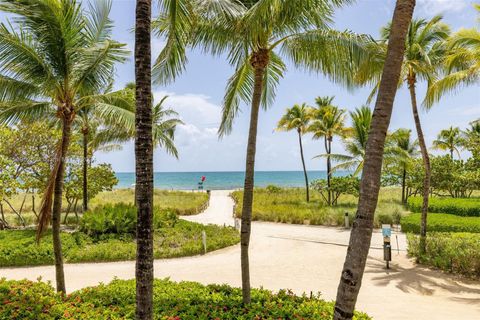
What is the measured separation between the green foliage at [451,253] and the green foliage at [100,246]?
7.62 m

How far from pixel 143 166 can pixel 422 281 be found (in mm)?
9546

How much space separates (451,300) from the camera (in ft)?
26.8

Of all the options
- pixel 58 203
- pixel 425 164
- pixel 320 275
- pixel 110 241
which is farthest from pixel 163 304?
pixel 425 164

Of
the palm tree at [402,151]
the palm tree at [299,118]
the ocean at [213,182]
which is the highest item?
the palm tree at [299,118]

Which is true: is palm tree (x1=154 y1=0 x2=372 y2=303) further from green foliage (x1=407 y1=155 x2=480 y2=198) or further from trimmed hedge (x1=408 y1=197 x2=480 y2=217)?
green foliage (x1=407 y1=155 x2=480 y2=198)

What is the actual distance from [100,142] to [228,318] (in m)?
18.1

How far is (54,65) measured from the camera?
6.96 meters

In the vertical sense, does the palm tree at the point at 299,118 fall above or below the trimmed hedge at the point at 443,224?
above

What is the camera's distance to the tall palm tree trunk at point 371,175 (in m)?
2.99

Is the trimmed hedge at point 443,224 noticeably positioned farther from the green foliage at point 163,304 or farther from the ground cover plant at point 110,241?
the green foliage at point 163,304

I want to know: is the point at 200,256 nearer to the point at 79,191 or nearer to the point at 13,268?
the point at 13,268

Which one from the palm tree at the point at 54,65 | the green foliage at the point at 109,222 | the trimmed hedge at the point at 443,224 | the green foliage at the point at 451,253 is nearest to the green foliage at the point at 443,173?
the trimmed hedge at the point at 443,224

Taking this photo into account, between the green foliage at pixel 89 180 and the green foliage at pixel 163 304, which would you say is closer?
the green foliage at pixel 163 304

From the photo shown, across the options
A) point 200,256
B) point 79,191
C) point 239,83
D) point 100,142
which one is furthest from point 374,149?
point 100,142
